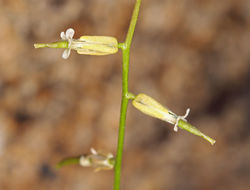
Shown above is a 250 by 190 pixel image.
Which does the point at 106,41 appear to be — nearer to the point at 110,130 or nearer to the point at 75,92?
the point at 75,92

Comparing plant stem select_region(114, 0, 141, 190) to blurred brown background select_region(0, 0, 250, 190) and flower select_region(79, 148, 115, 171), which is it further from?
blurred brown background select_region(0, 0, 250, 190)

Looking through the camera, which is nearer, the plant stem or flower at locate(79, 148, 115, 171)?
the plant stem

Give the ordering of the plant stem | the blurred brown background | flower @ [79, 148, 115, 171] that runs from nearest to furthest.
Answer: the plant stem
flower @ [79, 148, 115, 171]
the blurred brown background

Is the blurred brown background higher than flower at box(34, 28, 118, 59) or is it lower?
lower

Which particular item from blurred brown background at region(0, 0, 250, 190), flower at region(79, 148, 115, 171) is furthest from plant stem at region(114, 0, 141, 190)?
blurred brown background at region(0, 0, 250, 190)

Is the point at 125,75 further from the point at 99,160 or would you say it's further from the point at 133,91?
the point at 133,91

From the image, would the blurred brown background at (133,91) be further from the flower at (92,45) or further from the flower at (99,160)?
the flower at (92,45)

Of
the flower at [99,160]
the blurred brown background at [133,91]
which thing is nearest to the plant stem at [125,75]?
the flower at [99,160]

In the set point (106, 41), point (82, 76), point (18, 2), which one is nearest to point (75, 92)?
point (82, 76)
